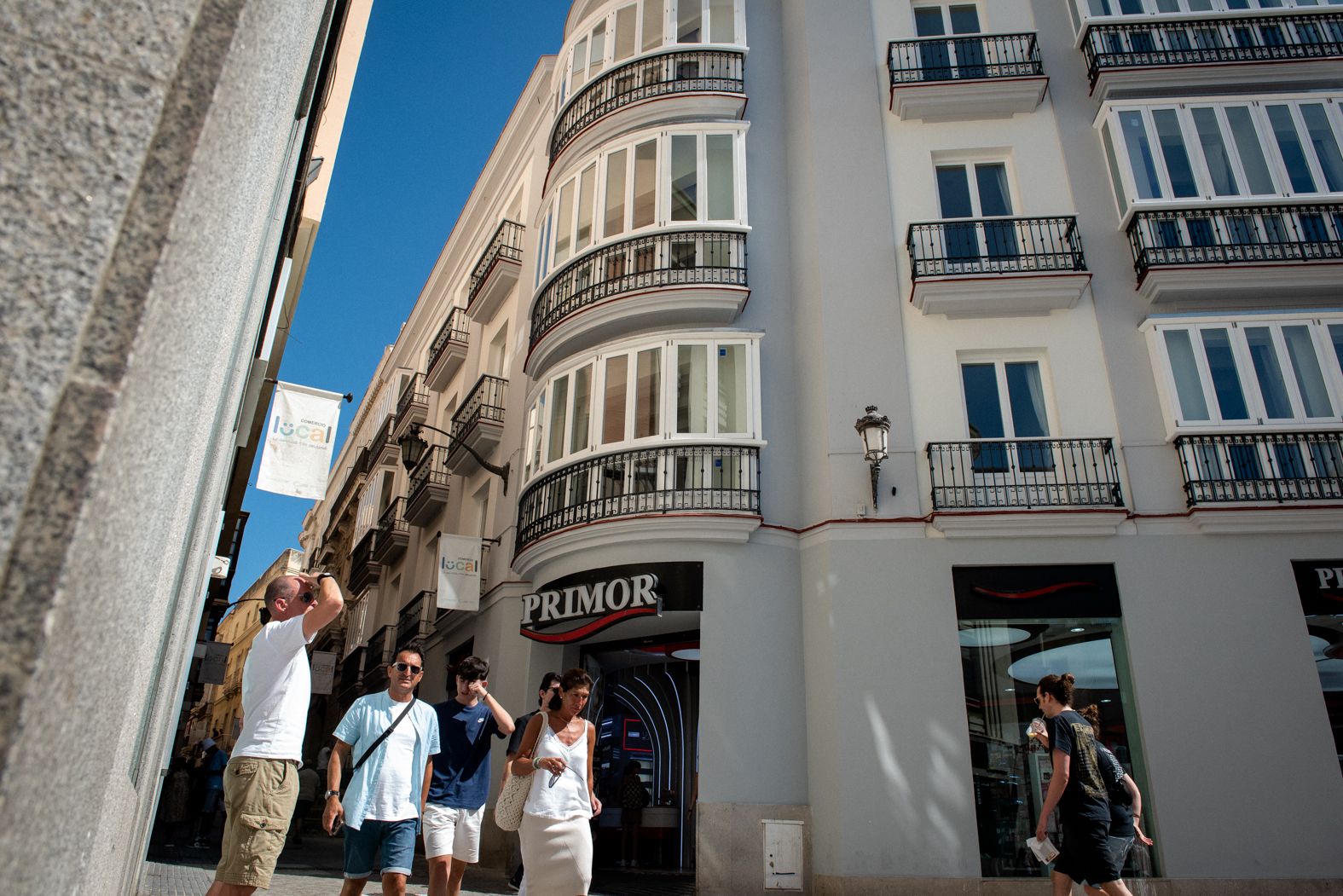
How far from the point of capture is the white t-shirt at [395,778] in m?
5.88

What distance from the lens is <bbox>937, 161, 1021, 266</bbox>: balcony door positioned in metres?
14.4

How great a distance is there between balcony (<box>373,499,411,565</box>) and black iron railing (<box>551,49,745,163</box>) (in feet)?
42.8

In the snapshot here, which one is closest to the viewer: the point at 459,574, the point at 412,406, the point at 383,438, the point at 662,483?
the point at 662,483

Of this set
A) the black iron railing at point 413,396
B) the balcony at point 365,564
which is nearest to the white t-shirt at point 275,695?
the balcony at point 365,564

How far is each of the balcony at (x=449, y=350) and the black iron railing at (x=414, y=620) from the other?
244 inches

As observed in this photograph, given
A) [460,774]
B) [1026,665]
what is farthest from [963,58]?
[460,774]

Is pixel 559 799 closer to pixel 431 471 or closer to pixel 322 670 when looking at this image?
pixel 431 471

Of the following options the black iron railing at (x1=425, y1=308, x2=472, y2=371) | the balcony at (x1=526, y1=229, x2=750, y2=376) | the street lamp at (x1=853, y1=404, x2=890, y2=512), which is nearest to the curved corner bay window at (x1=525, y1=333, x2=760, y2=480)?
the balcony at (x1=526, y1=229, x2=750, y2=376)

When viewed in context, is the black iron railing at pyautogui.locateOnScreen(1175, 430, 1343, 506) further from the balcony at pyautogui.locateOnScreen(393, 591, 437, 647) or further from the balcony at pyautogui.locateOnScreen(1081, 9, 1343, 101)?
the balcony at pyautogui.locateOnScreen(393, 591, 437, 647)

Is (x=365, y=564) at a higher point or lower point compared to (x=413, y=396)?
lower

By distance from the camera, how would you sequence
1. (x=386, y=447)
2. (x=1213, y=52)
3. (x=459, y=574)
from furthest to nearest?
(x=386, y=447) → (x=459, y=574) → (x=1213, y=52)

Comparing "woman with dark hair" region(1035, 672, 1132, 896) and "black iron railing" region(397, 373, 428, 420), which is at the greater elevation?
"black iron railing" region(397, 373, 428, 420)

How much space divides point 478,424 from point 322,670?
1322 centimetres

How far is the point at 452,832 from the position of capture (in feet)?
23.1
